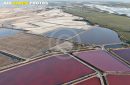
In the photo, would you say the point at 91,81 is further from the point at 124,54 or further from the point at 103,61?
the point at 124,54

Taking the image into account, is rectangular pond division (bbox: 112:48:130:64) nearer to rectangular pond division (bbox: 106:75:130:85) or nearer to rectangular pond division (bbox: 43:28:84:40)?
rectangular pond division (bbox: 106:75:130:85)

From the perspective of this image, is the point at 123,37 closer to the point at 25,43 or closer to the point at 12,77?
the point at 25,43

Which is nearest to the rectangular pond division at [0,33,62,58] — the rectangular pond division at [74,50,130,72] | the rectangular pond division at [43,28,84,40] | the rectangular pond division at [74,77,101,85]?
the rectangular pond division at [43,28,84,40]

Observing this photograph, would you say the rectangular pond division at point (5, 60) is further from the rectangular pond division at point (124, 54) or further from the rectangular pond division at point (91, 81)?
the rectangular pond division at point (124, 54)

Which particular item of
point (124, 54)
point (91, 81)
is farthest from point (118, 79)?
point (124, 54)

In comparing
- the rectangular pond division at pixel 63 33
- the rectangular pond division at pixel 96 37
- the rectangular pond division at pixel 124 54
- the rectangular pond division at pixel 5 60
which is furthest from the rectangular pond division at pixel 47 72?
the rectangular pond division at pixel 63 33

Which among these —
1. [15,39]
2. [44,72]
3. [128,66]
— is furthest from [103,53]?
[15,39]
